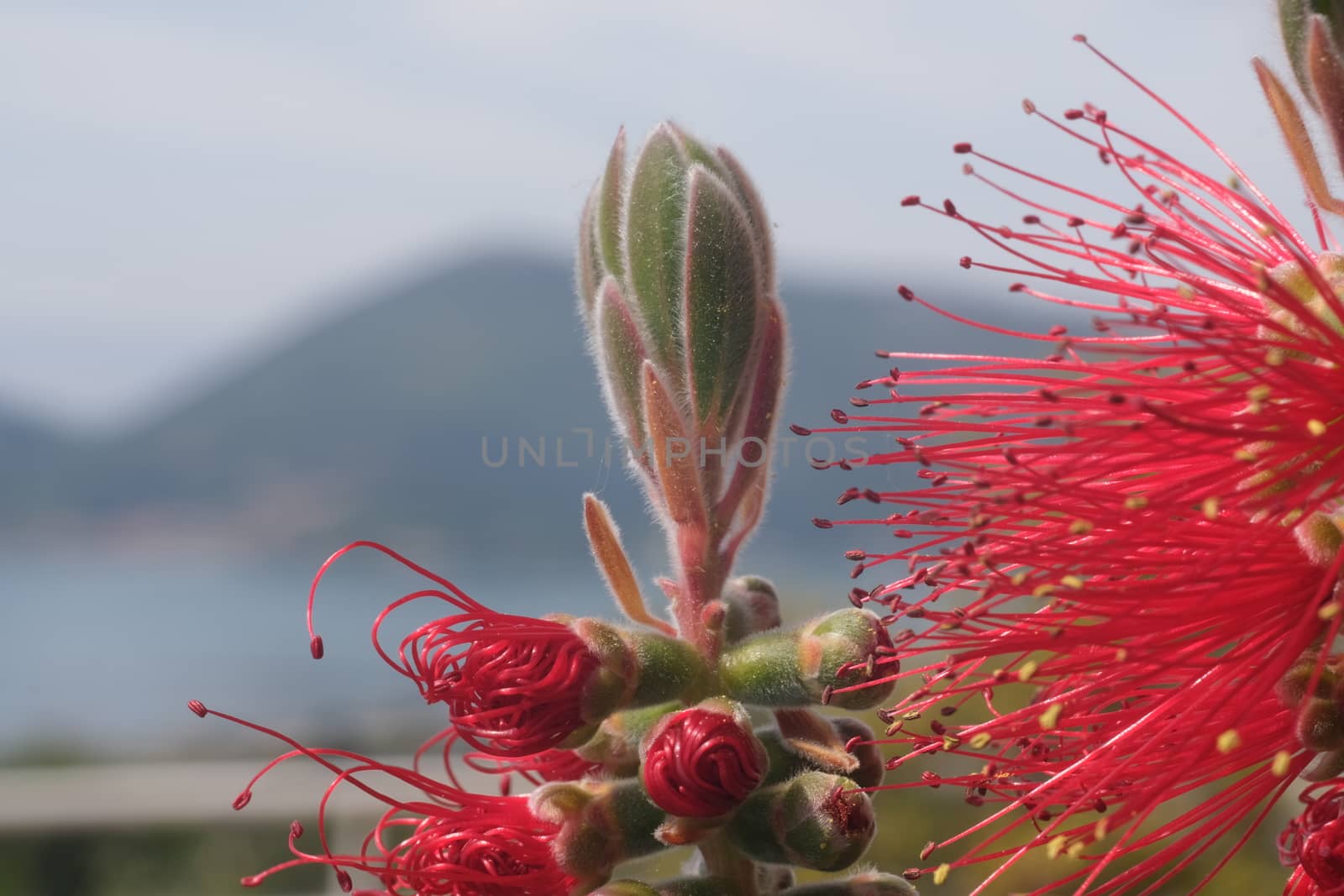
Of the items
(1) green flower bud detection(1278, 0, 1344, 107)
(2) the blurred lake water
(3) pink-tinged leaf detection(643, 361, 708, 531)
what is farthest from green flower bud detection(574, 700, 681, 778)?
(2) the blurred lake water

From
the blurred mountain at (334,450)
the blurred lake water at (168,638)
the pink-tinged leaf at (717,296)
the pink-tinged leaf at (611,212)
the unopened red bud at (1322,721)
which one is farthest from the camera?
the blurred mountain at (334,450)

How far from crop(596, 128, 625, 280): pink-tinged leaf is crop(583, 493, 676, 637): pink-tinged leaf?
24cm

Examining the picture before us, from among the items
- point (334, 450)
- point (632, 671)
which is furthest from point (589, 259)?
point (334, 450)

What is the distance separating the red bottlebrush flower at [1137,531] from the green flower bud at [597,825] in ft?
0.85

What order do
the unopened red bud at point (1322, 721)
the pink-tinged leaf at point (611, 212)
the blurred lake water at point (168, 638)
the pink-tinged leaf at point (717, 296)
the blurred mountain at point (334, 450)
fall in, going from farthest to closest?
the blurred mountain at point (334, 450) < the blurred lake water at point (168, 638) < the pink-tinged leaf at point (611, 212) < the pink-tinged leaf at point (717, 296) < the unopened red bud at point (1322, 721)

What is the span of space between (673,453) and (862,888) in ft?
1.43

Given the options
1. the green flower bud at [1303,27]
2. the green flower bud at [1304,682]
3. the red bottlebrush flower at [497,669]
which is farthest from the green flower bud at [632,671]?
the green flower bud at [1303,27]

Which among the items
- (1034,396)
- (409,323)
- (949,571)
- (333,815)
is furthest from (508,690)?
(409,323)

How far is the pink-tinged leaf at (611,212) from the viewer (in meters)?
1.27

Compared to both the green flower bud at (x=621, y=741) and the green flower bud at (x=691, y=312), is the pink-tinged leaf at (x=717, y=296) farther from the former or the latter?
the green flower bud at (x=621, y=741)

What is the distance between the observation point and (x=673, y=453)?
1211mm

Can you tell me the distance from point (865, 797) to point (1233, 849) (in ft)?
1.06

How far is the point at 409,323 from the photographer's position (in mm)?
48094

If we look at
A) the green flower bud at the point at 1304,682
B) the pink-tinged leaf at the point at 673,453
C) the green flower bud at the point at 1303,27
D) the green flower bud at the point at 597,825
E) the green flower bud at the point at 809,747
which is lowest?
the green flower bud at the point at 597,825
